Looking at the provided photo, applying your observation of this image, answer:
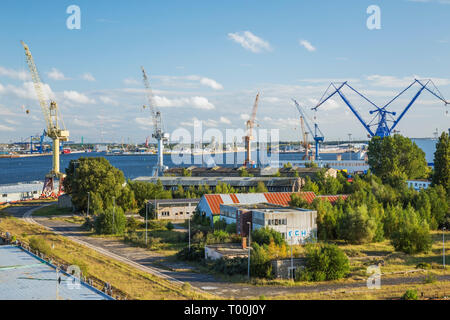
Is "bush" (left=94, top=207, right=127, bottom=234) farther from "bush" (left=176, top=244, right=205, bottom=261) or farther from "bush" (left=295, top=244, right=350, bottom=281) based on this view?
"bush" (left=295, top=244, right=350, bottom=281)

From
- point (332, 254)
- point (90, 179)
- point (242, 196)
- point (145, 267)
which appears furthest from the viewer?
point (90, 179)

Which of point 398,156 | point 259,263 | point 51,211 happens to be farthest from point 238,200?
point 398,156

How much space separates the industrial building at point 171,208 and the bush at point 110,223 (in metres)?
5.70

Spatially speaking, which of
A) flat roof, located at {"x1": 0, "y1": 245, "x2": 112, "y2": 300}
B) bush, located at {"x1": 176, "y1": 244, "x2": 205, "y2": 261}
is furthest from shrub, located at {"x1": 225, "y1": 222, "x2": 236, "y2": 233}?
flat roof, located at {"x1": 0, "y1": 245, "x2": 112, "y2": 300}

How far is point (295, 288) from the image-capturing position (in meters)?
20.9

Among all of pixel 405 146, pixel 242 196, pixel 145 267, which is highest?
pixel 405 146

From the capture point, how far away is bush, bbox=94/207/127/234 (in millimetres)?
35625

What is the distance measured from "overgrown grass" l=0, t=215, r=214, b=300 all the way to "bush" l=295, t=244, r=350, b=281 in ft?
17.5

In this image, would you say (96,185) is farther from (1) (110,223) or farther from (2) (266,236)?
(2) (266,236)

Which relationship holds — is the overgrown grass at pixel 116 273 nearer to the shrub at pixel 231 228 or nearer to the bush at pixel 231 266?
the bush at pixel 231 266

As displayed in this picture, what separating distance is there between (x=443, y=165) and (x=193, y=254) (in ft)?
100
